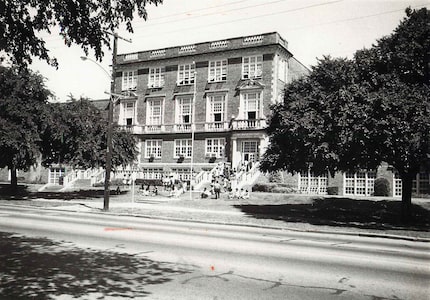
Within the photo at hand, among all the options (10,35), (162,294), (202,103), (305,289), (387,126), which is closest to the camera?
(162,294)

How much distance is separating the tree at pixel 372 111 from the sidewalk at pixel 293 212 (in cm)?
Result: 279

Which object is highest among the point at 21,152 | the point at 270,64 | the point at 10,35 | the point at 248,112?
the point at 270,64

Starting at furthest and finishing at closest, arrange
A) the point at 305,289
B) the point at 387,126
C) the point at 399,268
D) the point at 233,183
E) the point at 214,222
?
the point at 233,183 < the point at 214,222 < the point at 387,126 < the point at 399,268 < the point at 305,289

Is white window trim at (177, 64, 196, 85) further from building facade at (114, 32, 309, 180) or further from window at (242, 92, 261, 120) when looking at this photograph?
window at (242, 92, 261, 120)

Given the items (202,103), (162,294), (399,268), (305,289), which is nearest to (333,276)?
(305,289)

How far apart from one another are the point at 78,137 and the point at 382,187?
82.9ft

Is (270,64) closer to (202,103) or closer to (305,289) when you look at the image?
(202,103)

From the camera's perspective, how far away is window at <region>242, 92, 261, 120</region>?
41250mm

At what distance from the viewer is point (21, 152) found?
2827 cm

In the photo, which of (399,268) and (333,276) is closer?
(333,276)

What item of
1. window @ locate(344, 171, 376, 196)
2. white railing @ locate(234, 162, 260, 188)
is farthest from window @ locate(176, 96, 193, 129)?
window @ locate(344, 171, 376, 196)

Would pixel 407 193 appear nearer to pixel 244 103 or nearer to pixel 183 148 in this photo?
pixel 244 103

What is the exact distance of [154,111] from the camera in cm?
4834

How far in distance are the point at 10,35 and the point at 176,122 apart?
125ft
